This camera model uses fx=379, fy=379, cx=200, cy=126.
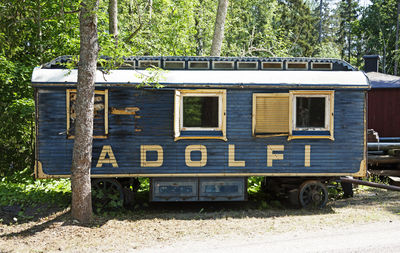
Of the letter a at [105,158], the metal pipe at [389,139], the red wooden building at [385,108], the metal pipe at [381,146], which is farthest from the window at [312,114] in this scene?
the red wooden building at [385,108]

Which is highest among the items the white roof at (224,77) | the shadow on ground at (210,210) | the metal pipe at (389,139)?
the white roof at (224,77)

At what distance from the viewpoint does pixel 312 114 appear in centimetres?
927

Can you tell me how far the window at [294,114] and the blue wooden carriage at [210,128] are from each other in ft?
0.08

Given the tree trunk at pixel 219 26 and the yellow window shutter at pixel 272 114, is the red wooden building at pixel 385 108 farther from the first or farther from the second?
the yellow window shutter at pixel 272 114

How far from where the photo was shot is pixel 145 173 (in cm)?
909

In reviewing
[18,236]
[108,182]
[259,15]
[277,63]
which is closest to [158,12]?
[277,63]

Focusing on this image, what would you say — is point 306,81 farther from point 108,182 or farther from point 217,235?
point 108,182

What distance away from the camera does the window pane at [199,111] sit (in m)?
9.12

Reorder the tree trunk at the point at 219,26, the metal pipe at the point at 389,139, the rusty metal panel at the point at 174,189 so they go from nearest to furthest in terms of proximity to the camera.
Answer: the rusty metal panel at the point at 174,189 < the tree trunk at the point at 219,26 < the metal pipe at the point at 389,139

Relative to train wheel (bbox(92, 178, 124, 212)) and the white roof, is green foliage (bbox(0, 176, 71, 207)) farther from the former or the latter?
the white roof

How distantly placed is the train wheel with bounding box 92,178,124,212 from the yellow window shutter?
364 centimetres

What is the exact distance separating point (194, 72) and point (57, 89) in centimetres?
324

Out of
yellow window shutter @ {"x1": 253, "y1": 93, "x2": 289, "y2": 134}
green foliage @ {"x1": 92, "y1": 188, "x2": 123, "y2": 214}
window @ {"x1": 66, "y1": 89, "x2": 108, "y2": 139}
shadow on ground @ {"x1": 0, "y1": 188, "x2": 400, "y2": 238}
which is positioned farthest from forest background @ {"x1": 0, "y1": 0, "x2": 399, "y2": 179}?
shadow on ground @ {"x1": 0, "y1": 188, "x2": 400, "y2": 238}

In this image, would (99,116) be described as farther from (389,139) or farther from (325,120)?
(389,139)
